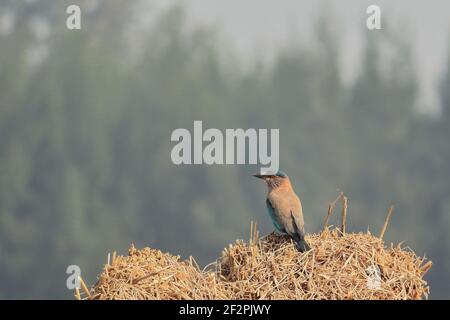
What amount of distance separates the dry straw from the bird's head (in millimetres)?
913

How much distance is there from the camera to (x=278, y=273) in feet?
21.5

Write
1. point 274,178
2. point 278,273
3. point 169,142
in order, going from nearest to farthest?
1. point 278,273
2. point 274,178
3. point 169,142

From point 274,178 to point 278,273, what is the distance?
1.44m

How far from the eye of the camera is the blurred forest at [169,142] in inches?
1821

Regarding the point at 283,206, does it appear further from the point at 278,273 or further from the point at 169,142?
the point at 169,142

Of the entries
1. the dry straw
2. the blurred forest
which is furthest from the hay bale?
the blurred forest

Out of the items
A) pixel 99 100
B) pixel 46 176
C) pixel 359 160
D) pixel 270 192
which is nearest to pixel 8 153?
pixel 46 176

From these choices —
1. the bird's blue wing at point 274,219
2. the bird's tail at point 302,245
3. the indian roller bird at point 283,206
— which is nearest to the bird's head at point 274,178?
the indian roller bird at point 283,206

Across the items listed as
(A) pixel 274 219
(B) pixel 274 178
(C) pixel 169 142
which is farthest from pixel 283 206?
(C) pixel 169 142

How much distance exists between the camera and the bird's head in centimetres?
788

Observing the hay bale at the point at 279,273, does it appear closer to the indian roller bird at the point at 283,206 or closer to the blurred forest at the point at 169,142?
the indian roller bird at the point at 283,206

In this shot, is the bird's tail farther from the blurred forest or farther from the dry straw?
the blurred forest

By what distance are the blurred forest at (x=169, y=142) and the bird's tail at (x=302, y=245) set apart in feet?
119
